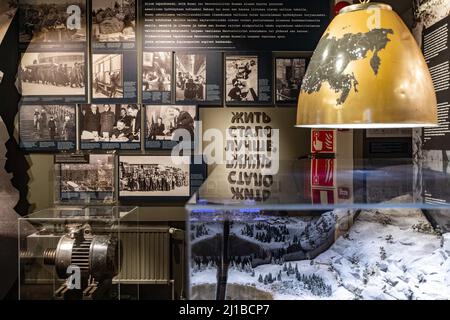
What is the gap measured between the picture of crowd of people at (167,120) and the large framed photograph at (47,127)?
573 millimetres

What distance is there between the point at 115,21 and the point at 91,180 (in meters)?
1.18

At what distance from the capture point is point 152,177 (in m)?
3.13

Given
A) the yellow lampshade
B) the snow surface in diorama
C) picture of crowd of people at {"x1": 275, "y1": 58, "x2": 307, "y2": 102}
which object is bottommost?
the snow surface in diorama

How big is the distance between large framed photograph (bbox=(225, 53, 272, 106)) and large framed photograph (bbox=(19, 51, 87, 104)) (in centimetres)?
109

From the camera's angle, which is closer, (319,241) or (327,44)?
(327,44)

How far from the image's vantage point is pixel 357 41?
107 centimetres

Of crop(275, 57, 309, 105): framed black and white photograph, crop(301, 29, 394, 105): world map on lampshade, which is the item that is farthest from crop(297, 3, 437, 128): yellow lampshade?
crop(275, 57, 309, 105): framed black and white photograph

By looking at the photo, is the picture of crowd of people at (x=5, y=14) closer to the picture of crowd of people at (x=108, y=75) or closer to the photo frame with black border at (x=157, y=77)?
the picture of crowd of people at (x=108, y=75)

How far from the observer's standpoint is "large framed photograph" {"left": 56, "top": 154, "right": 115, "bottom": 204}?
122 inches

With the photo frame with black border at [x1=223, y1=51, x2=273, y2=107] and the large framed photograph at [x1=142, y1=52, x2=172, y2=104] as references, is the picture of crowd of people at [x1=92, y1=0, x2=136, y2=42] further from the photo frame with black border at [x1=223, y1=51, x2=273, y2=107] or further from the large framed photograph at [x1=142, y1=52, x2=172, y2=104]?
the photo frame with black border at [x1=223, y1=51, x2=273, y2=107]

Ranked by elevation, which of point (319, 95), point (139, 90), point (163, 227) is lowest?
point (163, 227)

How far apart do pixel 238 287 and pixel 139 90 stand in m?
2.25

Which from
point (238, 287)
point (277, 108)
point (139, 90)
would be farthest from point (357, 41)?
point (139, 90)

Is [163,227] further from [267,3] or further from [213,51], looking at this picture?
[267,3]
